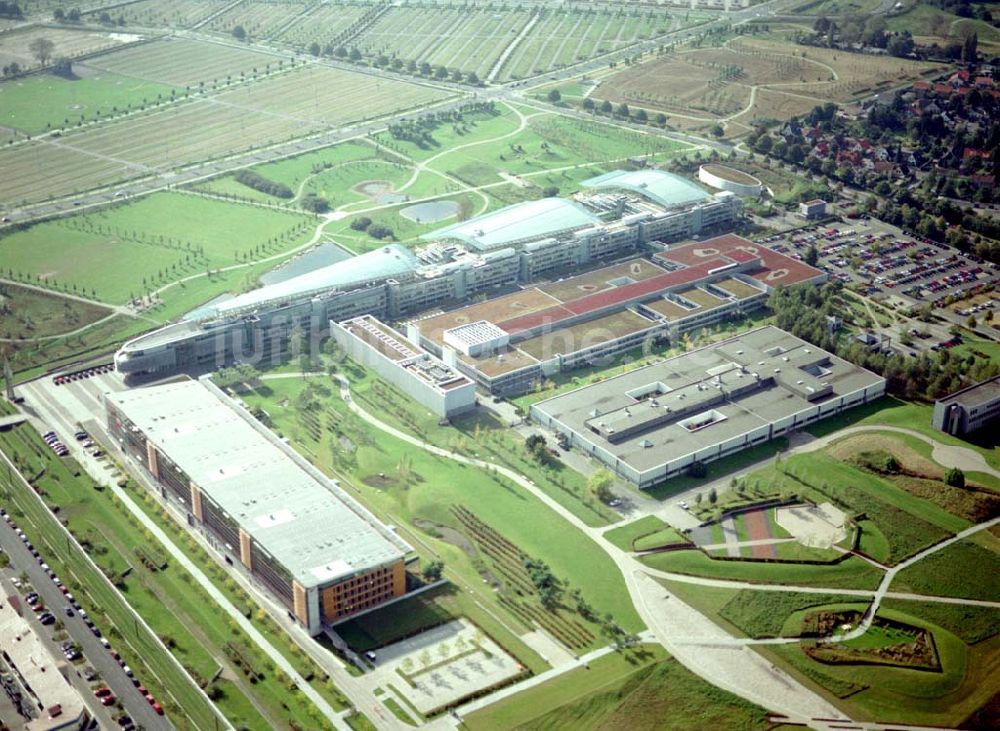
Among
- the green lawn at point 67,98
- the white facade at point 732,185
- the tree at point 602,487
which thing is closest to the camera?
the tree at point 602,487

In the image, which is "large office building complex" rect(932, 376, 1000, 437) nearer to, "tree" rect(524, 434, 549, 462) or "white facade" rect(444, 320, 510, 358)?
"tree" rect(524, 434, 549, 462)

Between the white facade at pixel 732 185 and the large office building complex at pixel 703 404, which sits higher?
the white facade at pixel 732 185

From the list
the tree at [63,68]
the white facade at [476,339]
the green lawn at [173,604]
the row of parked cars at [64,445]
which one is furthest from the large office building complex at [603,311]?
the tree at [63,68]

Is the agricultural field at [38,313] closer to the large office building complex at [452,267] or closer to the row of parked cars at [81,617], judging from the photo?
the large office building complex at [452,267]

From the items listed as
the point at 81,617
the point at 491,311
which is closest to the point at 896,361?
the point at 491,311

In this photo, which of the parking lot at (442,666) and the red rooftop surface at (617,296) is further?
the red rooftop surface at (617,296)

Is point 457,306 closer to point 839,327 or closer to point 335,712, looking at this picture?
point 839,327

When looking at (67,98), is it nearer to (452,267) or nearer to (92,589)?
(452,267)
